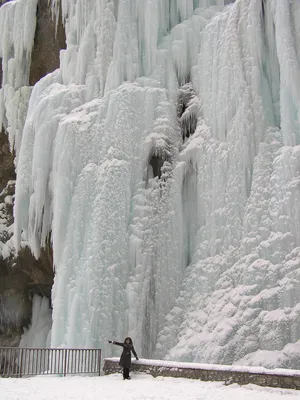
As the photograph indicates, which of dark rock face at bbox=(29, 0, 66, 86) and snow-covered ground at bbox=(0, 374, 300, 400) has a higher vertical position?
dark rock face at bbox=(29, 0, 66, 86)

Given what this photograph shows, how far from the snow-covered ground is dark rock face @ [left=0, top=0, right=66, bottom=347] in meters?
8.18

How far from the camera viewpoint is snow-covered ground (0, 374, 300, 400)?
29.0ft

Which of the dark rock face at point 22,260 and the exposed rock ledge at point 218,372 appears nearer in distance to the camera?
the exposed rock ledge at point 218,372

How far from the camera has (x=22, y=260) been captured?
20.7 meters

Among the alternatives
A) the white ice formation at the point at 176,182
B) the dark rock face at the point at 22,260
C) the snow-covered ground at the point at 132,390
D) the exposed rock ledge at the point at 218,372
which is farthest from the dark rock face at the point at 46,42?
the snow-covered ground at the point at 132,390

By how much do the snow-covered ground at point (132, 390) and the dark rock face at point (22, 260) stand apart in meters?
8.18

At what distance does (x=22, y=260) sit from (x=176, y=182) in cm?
816

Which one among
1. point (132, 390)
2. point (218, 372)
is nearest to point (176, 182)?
point (218, 372)

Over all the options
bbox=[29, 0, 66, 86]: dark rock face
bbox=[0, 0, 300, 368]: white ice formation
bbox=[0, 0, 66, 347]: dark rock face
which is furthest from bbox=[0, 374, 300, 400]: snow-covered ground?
bbox=[29, 0, 66, 86]: dark rock face

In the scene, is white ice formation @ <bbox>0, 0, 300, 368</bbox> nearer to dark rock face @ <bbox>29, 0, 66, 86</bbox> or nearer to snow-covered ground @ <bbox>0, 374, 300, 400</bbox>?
snow-covered ground @ <bbox>0, 374, 300, 400</bbox>

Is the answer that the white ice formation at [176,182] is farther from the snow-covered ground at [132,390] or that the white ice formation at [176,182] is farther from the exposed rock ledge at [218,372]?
the snow-covered ground at [132,390]

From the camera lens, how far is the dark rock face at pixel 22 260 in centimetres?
2019

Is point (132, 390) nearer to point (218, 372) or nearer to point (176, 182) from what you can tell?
point (218, 372)

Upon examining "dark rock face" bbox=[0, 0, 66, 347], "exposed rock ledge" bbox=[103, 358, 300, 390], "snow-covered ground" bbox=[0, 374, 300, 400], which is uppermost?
"dark rock face" bbox=[0, 0, 66, 347]
